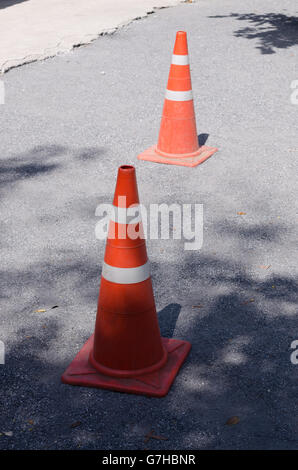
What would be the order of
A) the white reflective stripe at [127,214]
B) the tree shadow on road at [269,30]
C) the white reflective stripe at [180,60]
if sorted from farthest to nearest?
the tree shadow on road at [269,30] → the white reflective stripe at [180,60] → the white reflective stripe at [127,214]

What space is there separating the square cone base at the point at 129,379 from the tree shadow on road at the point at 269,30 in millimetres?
7250

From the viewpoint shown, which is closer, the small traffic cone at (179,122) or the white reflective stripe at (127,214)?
the white reflective stripe at (127,214)

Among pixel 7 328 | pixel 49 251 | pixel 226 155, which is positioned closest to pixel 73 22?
pixel 226 155

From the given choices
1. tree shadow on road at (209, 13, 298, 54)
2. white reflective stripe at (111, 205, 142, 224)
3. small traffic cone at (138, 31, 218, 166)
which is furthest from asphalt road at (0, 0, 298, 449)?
tree shadow on road at (209, 13, 298, 54)

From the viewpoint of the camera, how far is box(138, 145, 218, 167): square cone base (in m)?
5.55

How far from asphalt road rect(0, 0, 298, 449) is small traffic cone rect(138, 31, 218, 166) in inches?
6.0

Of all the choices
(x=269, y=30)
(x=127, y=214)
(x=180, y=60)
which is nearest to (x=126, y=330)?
(x=127, y=214)

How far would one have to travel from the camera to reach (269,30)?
1065 cm

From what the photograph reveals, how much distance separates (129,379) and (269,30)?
9.00 metres

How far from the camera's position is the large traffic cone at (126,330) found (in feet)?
9.61

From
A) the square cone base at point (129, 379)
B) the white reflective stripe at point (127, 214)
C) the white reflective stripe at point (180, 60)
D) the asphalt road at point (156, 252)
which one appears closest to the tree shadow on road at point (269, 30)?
the asphalt road at point (156, 252)

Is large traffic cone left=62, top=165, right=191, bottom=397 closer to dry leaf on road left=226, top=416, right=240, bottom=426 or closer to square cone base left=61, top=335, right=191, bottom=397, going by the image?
square cone base left=61, top=335, right=191, bottom=397

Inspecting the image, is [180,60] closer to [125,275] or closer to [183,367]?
[125,275]

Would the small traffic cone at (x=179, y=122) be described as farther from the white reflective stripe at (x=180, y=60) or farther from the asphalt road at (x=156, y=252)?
the asphalt road at (x=156, y=252)
